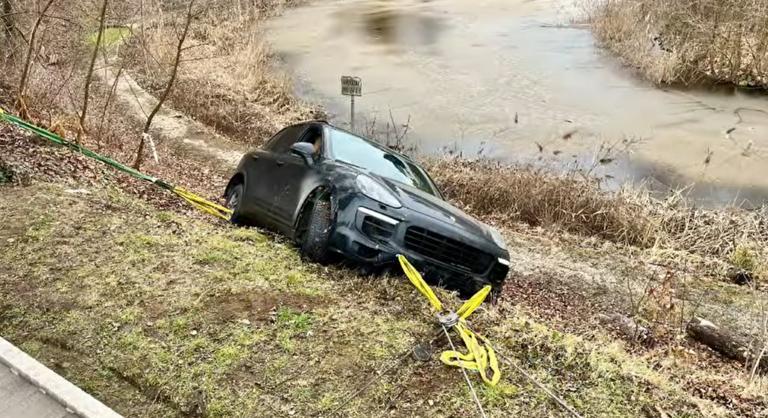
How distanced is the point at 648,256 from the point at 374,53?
711 inches

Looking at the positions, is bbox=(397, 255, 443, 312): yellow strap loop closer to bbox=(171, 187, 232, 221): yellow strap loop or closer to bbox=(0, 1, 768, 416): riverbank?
bbox=(0, 1, 768, 416): riverbank

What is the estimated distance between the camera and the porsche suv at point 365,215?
568cm

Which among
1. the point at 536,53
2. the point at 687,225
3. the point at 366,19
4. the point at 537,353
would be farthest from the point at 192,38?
the point at 537,353

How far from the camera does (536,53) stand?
1001 inches

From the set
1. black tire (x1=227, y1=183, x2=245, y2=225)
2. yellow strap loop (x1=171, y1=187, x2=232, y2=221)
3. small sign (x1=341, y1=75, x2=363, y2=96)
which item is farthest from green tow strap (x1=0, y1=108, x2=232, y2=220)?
small sign (x1=341, y1=75, x2=363, y2=96)

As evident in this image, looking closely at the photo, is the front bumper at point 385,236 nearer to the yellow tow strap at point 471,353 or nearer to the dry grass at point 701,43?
the yellow tow strap at point 471,353

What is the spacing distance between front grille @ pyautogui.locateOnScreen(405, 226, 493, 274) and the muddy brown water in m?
9.13

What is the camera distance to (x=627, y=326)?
766cm

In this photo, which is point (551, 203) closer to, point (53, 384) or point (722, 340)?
point (722, 340)

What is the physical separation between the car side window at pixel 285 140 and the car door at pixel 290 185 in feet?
1.19

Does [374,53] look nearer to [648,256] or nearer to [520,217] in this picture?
[520,217]

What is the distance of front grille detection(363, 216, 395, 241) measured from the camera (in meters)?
Result: 5.67

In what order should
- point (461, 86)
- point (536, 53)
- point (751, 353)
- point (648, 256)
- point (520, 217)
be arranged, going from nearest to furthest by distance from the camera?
point (751, 353) < point (648, 256) < point (520, 217) < point (461, 86) < point (536, 53)

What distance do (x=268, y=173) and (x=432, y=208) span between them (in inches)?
84.4
